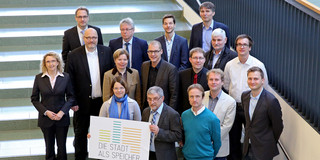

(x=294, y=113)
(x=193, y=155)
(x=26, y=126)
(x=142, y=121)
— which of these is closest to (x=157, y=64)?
(x=142, y=121)

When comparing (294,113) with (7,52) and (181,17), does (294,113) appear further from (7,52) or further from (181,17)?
(7,52)

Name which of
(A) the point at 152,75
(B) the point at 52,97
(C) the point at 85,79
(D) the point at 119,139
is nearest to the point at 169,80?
(A) the point at 152,75

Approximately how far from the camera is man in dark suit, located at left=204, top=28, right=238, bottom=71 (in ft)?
18.1

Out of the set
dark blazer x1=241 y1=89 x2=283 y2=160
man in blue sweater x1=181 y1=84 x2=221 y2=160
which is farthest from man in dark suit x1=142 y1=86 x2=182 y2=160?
dark blazer x1=241 y1=89 x2=283 y2=160

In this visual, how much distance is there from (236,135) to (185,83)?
0.79 metres

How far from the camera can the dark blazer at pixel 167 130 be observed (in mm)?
4816

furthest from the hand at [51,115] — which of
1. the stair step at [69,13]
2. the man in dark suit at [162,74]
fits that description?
the stair step at [69,13]

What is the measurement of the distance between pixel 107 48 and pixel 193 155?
175 cm

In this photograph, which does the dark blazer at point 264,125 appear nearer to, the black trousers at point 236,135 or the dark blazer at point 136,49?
the black trousers at point 236,135

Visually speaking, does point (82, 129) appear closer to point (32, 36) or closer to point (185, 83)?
point (185, 83)

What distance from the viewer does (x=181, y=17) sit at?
8633 millimetres

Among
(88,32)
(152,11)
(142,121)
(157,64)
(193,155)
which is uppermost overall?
(152,11)

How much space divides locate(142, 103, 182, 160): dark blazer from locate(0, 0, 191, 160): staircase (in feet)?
4.93

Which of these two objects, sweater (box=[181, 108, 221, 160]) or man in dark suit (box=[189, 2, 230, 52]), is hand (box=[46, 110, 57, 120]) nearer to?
sweater (box=[181, 108, 221, 160])
